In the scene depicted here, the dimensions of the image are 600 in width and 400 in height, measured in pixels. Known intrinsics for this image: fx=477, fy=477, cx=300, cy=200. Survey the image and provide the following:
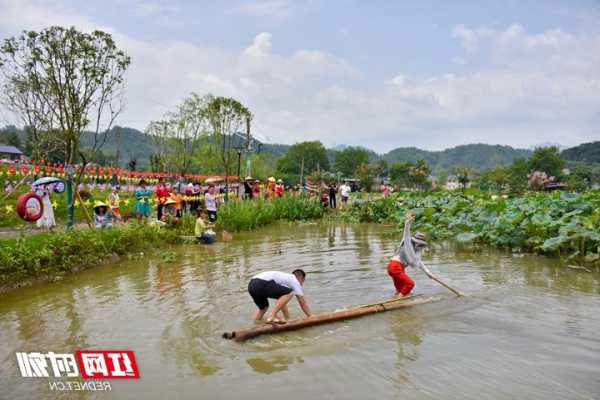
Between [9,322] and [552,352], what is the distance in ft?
24.8

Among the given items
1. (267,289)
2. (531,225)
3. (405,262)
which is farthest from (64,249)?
(531,225)

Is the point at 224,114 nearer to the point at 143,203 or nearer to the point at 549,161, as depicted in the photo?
the point at 143,203

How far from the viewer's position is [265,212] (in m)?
20.5

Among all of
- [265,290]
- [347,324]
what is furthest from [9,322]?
A: [347,324]

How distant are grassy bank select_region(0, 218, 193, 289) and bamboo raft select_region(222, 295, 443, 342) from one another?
539 cm

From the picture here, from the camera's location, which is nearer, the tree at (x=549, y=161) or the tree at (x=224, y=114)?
the tree at (x=224, y=114)

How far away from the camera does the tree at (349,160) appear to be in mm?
101806

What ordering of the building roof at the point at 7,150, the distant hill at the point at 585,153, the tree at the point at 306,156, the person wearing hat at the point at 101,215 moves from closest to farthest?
the person wearing hat at the point at 101,215 → the building roof at the point at 7,150 → the tree at the point at 306,156 → the distant hill at the point at 585,153

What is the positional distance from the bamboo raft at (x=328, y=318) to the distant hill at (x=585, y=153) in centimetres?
12484

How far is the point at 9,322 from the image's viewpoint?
23.6 feet

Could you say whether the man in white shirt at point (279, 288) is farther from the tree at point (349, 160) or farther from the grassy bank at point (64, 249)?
the tree at point (349, 160)

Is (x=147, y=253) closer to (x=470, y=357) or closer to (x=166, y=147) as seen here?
(x=470, y=357)

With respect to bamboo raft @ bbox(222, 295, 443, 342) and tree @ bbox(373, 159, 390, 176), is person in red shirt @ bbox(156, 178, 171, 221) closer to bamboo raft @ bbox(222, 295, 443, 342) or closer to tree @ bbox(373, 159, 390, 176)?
bamboo raft @ bbox(222, 295, 443, 342)

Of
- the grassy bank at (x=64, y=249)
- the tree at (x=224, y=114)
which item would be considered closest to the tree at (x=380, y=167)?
the tree at (x=224, y=114)
